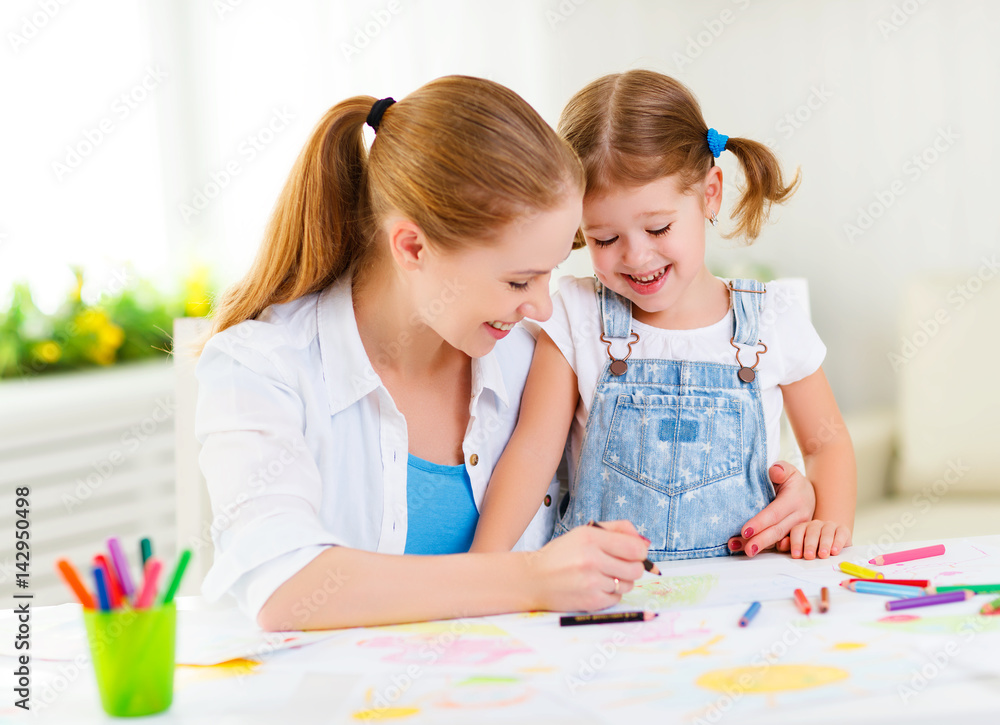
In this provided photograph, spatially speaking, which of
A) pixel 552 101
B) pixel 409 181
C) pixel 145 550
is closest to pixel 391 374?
pixel 409 181

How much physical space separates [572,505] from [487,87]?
1.91 ft

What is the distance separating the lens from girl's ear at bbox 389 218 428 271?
1017mm

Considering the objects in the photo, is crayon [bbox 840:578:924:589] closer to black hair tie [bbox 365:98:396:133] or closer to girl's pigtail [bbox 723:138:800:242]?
girl's pigtail [bbox 723:138:800:242]

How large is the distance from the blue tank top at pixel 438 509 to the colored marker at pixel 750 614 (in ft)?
1.42

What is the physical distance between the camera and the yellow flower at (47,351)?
2574 millimetres

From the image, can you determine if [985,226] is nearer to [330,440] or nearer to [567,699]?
[330,440]

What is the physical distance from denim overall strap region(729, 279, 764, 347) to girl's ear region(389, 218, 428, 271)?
47 cm

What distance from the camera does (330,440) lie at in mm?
1078

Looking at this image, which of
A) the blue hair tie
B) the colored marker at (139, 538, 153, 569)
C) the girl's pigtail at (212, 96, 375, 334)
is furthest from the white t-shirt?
the colored marker at (139, 538, 153, 569)

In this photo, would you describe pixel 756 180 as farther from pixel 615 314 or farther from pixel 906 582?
pixel 906 582

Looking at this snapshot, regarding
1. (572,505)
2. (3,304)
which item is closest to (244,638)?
(572,505)

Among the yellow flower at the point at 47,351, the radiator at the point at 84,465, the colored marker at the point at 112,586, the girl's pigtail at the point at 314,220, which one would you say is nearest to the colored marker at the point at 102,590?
the colored marker at the point at 112,586

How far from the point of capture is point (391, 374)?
3.90ft

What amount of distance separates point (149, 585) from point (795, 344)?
3.00ft
